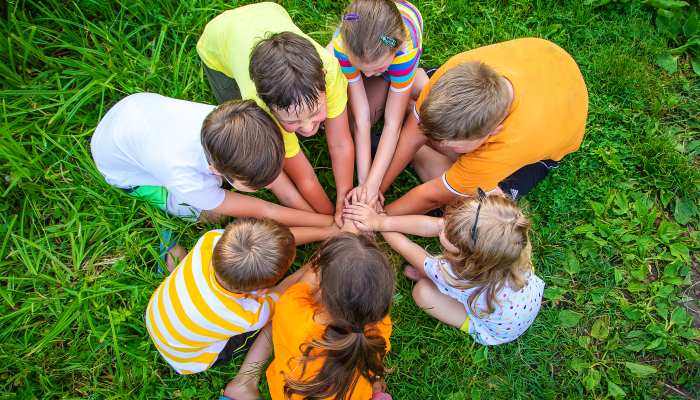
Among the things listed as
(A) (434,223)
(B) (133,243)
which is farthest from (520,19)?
(B) (133,243)

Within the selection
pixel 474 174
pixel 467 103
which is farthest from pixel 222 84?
pixel 474 174

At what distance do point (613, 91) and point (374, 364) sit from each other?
2.78m

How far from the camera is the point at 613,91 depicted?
9.36 feet

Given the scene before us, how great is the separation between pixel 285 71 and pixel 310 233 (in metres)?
1.17

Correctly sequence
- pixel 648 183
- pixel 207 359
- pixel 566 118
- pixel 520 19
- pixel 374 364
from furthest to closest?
pixel 520 19 < pixel 648 183 < pixel 207 359 < pixel 566 118 < pixel 374 364

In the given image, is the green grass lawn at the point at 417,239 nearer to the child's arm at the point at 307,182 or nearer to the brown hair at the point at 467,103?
the child's arm at the point at 307,182

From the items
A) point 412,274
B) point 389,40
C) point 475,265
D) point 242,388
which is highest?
point 389,40

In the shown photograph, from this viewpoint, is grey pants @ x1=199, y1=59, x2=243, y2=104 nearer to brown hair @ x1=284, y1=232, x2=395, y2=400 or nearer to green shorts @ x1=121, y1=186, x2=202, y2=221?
green shorts @ x1=121, y1=186, x2=202, y2=221

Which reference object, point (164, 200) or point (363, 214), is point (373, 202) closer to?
point (363, 214)

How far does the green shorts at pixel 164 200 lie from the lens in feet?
8.12

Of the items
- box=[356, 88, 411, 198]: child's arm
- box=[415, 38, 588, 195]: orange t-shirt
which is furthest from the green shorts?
box=[415, 38, 588, 195]: orange t-shirt

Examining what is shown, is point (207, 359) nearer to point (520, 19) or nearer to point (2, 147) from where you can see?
point (2, 147)

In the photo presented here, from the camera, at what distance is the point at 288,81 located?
174 cm

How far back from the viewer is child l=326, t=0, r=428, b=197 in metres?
1.88
